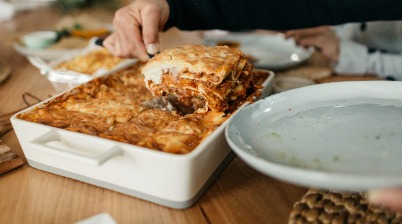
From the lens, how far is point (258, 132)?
0.89m

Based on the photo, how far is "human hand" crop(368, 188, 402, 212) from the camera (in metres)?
0.67

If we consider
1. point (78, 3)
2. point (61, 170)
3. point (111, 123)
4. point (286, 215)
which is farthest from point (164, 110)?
point (78, 3)

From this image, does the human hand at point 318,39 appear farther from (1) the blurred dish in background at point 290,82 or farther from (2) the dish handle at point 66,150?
(2) the dish handle at point 66,150

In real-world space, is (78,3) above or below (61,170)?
below

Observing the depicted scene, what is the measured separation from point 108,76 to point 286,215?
0.80 metres

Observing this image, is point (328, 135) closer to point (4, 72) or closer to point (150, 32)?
point (150, 32)

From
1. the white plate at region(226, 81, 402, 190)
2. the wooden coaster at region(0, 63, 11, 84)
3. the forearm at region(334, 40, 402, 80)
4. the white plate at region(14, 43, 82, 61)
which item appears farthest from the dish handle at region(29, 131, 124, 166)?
the forearm at region(334, 40, 402, 80)

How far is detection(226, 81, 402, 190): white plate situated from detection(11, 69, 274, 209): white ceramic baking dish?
97 millimetres

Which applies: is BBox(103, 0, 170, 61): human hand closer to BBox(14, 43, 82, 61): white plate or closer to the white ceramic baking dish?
the white ceramic baking dish

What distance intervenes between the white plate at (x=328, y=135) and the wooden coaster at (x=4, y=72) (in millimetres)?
1292

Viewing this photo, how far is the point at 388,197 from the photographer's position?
670 millimetres

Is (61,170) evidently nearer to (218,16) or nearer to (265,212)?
(265,212)

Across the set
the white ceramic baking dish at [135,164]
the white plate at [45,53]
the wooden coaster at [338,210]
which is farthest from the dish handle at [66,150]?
the white plate at [45,53]

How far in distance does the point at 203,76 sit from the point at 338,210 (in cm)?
47
